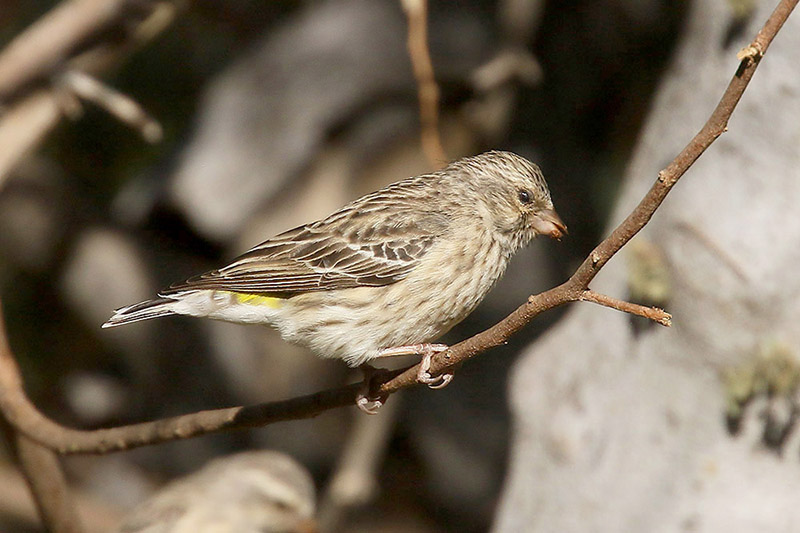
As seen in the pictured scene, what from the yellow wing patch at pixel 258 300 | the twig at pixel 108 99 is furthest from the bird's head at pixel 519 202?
the twig at pixel 108 99

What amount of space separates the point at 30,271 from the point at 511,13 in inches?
139

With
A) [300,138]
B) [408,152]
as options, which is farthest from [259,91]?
[408,152]

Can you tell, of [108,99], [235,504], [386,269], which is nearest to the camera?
[386,269]

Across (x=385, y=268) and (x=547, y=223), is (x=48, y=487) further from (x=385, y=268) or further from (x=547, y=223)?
(x=547, y=223)

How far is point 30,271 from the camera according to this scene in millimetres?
6988

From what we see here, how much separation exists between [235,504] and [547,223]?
242 centimetres

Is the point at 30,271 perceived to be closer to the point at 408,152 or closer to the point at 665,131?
the point at 408,152

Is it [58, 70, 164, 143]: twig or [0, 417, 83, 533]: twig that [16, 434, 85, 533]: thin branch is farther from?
[58, 70, 164, 143]: twig

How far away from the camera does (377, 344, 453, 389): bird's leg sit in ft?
10.4

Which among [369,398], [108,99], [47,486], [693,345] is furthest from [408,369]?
[108,99]

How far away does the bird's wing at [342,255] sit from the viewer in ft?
12.6

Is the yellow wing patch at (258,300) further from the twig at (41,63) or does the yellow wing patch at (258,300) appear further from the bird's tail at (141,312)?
the twig at (41,63)

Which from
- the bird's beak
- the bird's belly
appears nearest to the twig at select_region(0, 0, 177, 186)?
the bird's belly

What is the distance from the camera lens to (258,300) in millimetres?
3979
